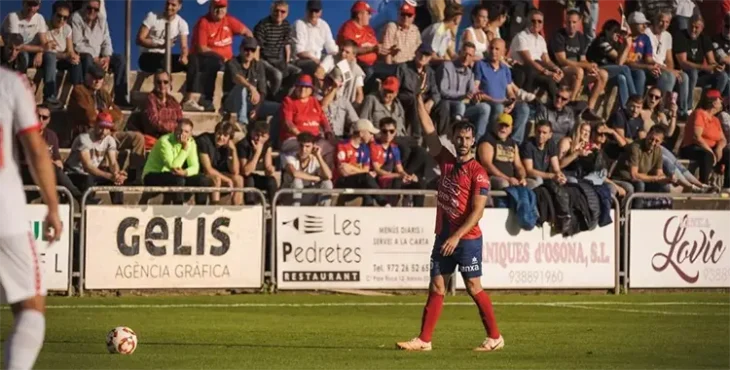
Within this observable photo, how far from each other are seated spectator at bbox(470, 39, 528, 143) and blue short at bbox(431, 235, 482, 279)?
421 inches

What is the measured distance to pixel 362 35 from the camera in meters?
24.4

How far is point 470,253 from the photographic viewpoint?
13.2 metres

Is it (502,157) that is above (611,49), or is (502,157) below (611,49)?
below

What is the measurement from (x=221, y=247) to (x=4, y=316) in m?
4.39

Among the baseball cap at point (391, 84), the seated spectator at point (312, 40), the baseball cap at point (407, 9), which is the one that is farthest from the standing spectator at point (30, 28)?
the baseball cap at point (407, 9)

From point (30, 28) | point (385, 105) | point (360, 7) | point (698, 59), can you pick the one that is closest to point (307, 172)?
Answer: point (385, 105)

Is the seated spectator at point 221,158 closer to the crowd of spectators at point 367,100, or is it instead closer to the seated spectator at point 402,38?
the crowd of spectators at point 367,100

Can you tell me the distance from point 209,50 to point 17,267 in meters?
15.5

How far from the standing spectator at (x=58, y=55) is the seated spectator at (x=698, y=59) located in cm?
1180

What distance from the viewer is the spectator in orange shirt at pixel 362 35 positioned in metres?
24.2

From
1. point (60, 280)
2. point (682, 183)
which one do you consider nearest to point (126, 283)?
point (60, 280)

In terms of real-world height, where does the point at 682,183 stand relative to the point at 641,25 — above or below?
below

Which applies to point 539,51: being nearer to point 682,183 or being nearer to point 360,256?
point 682,183

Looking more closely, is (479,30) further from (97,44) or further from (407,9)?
(97,44)
